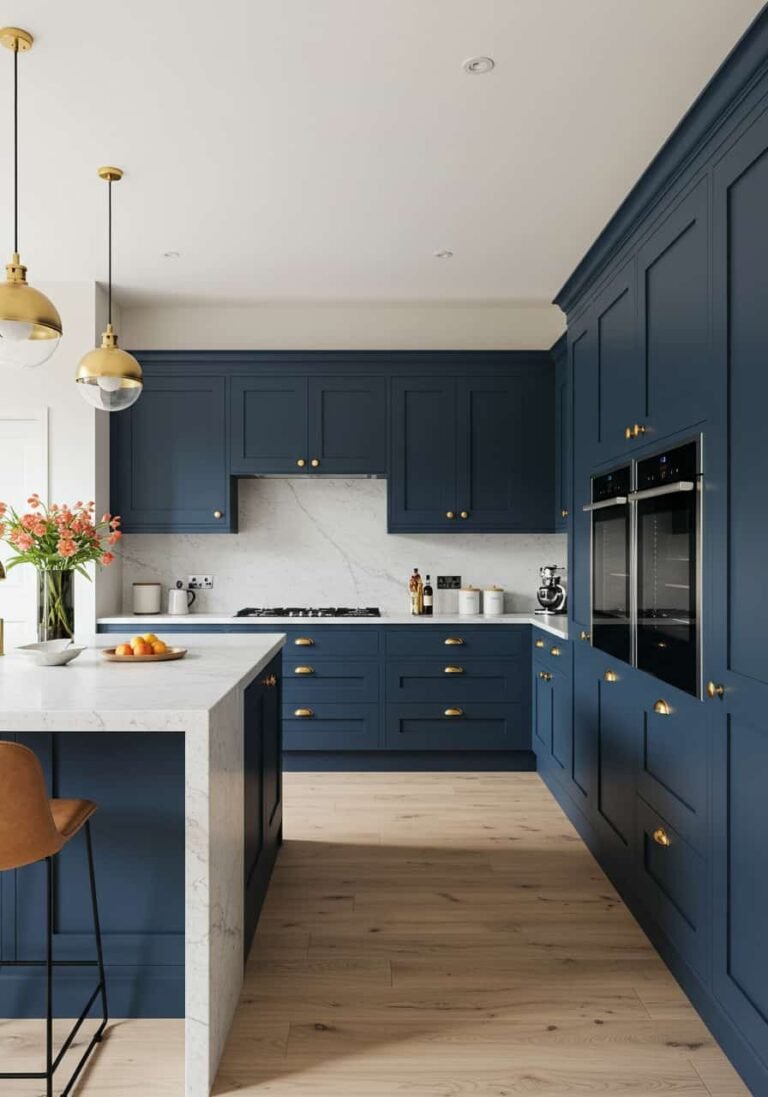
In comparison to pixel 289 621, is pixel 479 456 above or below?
above

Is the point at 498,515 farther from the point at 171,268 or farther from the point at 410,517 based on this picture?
the point at 171,268

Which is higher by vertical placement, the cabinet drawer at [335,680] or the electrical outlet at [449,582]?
the electrical outlet at [449,582]

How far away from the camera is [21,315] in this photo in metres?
2.10

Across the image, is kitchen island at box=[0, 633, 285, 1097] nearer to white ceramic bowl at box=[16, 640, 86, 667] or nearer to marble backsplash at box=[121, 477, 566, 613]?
white ceramic bowl at box=[16, 640, 86, 667]

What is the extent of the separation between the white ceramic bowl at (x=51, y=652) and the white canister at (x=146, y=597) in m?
2.17

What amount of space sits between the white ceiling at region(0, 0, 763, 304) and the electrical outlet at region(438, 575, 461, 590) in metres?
1.84

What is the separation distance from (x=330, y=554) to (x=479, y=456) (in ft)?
3.64

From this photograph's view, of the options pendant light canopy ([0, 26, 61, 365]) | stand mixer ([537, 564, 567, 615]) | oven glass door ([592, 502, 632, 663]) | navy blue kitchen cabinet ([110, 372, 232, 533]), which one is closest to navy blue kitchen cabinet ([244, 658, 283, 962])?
pendant light canopy ([0, 26, 61, 365])

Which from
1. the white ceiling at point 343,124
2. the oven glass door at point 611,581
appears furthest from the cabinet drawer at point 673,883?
A: the white ceiling at point 343,124

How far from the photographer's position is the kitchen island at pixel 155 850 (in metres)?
1.81

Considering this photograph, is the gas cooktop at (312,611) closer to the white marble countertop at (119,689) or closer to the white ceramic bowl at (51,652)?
the white marble countertop at (119,689)

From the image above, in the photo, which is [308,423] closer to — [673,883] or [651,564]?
[651,564]

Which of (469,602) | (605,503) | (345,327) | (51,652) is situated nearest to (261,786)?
(51,652)

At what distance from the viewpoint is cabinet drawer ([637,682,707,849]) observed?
212 centimetres
